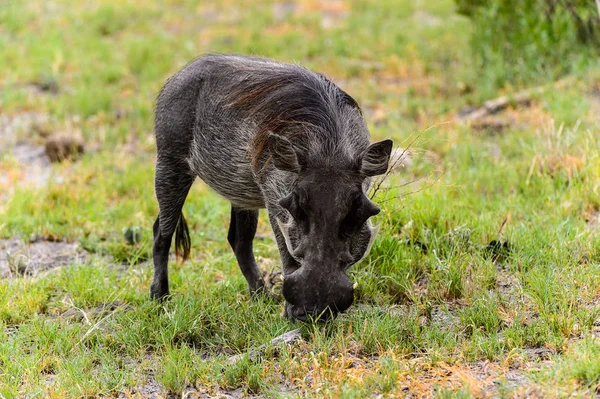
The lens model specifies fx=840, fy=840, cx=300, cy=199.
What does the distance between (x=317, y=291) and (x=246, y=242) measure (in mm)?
1527

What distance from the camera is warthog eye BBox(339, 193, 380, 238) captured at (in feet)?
11.8

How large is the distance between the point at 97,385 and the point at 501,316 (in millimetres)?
1847

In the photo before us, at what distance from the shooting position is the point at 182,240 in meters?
5.18

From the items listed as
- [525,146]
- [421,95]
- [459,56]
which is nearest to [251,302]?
[525,146]

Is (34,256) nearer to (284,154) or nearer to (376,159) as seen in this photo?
(284,154)

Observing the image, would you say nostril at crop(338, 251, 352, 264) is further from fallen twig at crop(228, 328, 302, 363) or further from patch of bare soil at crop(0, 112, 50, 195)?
patch of bare soil at crop(0, 112, 50, 195)

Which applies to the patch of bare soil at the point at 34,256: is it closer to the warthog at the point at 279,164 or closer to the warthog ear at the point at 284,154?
the warthog at the point at 279,164

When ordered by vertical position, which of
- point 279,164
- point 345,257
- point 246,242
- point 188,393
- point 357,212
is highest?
point 279,164

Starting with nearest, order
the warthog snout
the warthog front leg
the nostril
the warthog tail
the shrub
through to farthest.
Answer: the warthog snout
the nostril
the warthog front leg
the warthog tail
the shrub

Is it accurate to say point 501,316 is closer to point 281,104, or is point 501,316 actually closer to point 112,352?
point 281,104

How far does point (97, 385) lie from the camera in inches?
139

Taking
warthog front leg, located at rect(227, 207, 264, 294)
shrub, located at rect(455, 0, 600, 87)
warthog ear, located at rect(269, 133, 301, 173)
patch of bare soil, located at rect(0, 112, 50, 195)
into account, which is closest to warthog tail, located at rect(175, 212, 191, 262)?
warthog front leg, located at rect(227, 207, 264, 294)

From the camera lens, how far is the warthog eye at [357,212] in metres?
3.59

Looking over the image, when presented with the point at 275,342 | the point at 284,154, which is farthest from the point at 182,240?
the point at 284,154
